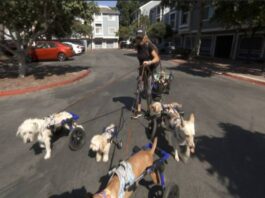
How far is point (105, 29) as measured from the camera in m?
53.6

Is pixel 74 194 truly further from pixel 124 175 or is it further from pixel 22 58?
pixel 22 58

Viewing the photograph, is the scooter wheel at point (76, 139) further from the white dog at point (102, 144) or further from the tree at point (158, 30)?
the tree at point (158, 30)

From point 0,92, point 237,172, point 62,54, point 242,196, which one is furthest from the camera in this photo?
point 62,54

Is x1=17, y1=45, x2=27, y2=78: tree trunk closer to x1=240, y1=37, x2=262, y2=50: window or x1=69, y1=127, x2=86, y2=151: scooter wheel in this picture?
x1=69, y1=127, x2=86, y2=151: scooter wheel

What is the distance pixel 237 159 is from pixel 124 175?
2.45 metres

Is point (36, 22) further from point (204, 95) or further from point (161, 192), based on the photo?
point (161, 192)

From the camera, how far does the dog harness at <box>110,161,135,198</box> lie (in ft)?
6.21

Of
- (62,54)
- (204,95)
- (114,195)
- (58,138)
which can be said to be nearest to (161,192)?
(114,195)

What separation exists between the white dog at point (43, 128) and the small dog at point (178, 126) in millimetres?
1782

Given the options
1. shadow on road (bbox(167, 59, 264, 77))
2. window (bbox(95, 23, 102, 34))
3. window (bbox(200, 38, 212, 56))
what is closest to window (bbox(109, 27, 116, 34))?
window (bbox(95, 23, 102, 34))

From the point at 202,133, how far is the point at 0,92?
7.07m

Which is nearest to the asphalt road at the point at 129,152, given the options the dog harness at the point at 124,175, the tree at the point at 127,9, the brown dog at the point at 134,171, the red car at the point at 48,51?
the brown dog at the point at 134,171

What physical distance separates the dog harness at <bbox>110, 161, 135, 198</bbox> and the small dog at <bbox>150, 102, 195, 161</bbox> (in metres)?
1.40

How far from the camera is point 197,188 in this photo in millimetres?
2805
